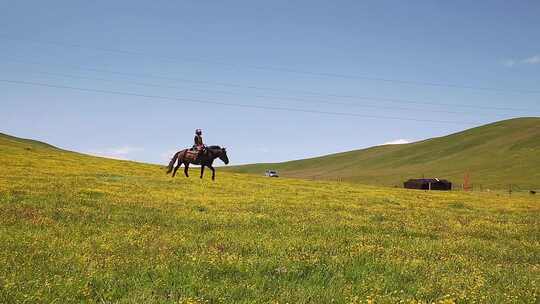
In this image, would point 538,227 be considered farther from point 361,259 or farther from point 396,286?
point 396,286

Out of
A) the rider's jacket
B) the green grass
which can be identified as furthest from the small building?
the green grass

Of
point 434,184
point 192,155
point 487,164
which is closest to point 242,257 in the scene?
point 192,155

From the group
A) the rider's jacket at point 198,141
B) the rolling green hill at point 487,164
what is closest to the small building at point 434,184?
the rolling green hill at point 487,164

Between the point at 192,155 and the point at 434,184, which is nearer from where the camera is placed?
the point at 192,155

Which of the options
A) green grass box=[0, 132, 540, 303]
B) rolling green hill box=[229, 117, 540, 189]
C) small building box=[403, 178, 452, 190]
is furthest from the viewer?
rolling green hill box=[229, 117, 540, 189]

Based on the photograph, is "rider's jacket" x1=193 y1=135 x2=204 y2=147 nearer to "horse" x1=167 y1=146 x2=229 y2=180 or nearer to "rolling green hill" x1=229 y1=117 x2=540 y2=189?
"horse" x1=167 y1=146 x2=229 y2=180

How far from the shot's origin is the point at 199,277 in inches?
356

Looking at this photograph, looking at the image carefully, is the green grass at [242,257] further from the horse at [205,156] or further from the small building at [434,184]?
the small building at [434,184]

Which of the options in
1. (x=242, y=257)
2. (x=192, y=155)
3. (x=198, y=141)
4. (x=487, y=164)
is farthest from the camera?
(x=487, y=164)

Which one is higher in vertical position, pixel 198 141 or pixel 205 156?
pixel 198 141

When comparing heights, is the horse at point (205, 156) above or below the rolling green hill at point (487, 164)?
below

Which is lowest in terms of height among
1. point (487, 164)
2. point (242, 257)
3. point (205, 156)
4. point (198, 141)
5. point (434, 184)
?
point (242, 257)

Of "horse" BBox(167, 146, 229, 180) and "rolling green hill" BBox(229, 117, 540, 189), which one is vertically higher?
"rolling green hill" BBox(229, 117, 540, 189)

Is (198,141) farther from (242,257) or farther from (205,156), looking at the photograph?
(242,257)
